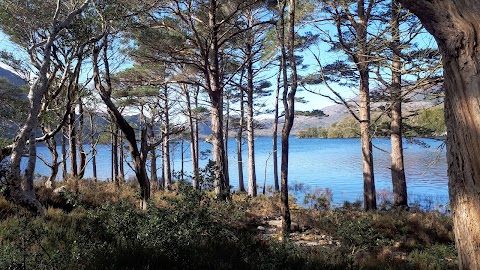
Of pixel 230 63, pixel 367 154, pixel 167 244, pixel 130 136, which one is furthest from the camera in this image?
pixel 230 63

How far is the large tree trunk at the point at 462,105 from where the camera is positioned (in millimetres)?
2100

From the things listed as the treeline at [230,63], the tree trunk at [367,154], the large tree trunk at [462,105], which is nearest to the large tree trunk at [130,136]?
the treeline at [230,63]

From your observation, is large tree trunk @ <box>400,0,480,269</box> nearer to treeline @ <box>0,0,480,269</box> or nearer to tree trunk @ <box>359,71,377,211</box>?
treeline @ <box>0,0,480,269</box>

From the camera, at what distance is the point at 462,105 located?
7.08 feet

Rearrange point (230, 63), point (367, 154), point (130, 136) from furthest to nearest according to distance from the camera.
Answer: point (230, 63) → point (367, 154) → point (130, 136)

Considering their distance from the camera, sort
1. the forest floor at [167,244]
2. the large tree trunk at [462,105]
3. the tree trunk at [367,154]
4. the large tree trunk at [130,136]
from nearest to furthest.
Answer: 1. the large tree trunk at [462,105]
2. the forest floor at [167,244]
3. the large tree trunk at [130,136]
4. the tree trunk at [367,154]

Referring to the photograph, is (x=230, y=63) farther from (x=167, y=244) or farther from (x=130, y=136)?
(x=167, y=244)

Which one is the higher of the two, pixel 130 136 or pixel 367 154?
pixel 130 136

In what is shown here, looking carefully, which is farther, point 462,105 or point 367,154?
point 367,154

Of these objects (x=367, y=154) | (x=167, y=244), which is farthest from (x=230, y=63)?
(x=167, y=244)

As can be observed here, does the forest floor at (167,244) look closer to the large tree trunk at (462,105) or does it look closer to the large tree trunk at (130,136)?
the large tree trunk at (130,136)

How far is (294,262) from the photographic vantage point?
4.04 m

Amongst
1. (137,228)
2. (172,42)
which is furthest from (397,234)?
(172,42)

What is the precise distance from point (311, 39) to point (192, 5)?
5.25 m
